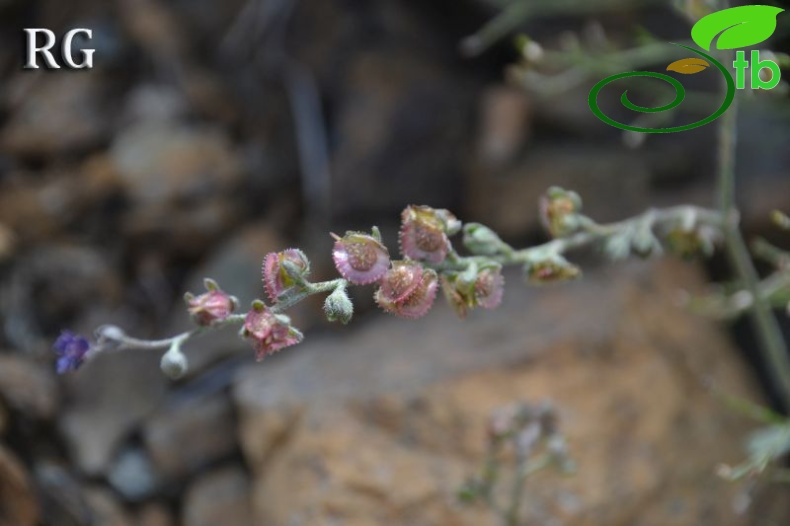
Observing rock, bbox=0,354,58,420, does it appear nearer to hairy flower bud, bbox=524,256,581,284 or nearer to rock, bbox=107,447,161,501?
rock, bbox=107,447,161,501

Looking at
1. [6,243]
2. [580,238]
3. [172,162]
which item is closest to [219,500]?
[6,243]

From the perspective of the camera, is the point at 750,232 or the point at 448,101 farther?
the point at 448,101

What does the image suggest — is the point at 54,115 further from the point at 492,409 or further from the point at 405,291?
the point at 405,291

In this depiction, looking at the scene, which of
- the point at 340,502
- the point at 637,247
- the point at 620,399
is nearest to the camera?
the point at 637,247

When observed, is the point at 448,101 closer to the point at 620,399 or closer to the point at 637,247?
the point at 620,399

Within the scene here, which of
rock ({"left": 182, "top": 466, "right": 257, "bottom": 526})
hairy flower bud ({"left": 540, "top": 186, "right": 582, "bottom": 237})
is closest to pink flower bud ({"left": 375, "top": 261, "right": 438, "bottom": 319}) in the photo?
hairy flower bud ({"left": 540, "top": 186, "right": 582, "bottom": 237})

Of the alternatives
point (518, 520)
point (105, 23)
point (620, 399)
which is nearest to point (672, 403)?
point (620, 399)

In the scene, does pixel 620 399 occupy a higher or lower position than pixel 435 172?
lower
